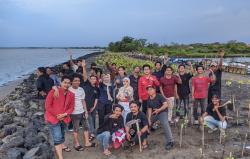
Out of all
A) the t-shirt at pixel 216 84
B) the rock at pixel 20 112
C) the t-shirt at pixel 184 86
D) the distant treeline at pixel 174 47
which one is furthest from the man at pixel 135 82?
the distant treeline at pixel 174 47

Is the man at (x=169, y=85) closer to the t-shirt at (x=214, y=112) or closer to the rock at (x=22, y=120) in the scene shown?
the t-shirt at (x=214, y=112)

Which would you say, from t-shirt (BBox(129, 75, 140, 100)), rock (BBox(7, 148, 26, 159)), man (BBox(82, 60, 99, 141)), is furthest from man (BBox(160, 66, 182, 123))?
rock (BBox(7, 148, 26, 159))

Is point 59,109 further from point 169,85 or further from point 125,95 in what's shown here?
point 169,85

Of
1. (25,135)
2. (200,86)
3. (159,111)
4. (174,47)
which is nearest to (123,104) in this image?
(159,111)

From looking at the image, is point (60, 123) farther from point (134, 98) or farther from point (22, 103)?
point (22, 103)

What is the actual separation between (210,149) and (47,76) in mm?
5388

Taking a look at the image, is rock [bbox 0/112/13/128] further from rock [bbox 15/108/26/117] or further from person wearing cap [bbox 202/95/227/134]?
person wearing cap [bbox 202/95/227/134]

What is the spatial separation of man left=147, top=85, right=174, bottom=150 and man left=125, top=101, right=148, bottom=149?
13.8 inches

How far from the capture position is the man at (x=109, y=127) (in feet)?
28.2

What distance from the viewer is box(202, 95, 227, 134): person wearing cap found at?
373 inches

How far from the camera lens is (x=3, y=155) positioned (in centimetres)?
834

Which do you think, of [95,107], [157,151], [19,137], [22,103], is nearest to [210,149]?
[157,151]

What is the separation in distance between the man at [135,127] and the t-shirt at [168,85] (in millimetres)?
1464

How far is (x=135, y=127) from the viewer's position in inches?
346
